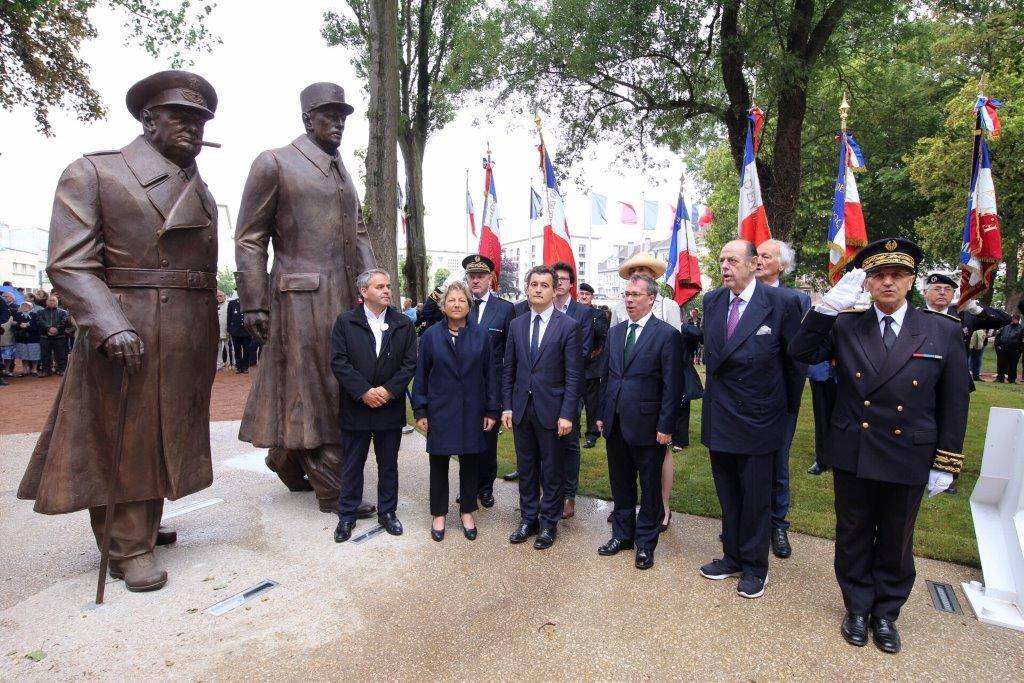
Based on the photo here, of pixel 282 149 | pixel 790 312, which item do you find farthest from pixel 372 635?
pixel 282 149

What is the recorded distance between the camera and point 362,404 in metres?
4.18

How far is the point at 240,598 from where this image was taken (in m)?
3.32

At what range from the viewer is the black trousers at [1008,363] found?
14984mm

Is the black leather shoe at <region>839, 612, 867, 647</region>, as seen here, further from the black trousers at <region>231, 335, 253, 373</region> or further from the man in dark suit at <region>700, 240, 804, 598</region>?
the black trousers at <region>231, 335, 253, 373</region>

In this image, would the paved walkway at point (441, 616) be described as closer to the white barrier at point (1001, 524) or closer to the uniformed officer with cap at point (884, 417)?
the white barrier at point (1001, 524)

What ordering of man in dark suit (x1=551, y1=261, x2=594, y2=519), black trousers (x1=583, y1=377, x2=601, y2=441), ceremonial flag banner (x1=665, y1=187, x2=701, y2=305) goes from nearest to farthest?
man in dark suit (x1=551, y1=261, x2=594, y2=519) → ceremonial flag banner (x1=665, y1=187, x2=701, y2=305) → black trousers (x1=583, y1=377, x2=601, y2=441)

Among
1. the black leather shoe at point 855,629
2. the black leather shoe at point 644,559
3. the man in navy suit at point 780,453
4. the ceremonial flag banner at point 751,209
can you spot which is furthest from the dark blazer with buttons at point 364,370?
the ceremonial flag banner at point 751,209

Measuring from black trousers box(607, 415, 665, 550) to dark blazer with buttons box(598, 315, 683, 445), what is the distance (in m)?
0.10

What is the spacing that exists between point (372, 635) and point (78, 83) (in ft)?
50.1

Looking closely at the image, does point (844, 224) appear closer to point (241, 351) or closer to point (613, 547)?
point (613, 547)

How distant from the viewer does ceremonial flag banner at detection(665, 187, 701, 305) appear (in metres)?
6.28

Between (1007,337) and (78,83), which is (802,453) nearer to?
(1007,337)

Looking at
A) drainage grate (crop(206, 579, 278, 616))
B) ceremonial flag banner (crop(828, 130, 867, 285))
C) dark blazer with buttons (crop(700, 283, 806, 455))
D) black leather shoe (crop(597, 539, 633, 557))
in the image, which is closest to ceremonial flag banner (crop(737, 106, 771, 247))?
ceremonial flag banner (crop(828, 130, 867, 285))

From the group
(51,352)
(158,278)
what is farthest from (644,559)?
(51,352)
